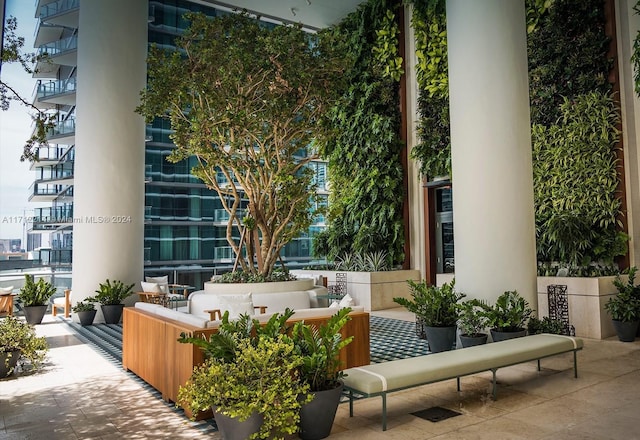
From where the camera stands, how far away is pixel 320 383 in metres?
3.62

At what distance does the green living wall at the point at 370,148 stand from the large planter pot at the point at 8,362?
26.0 feet

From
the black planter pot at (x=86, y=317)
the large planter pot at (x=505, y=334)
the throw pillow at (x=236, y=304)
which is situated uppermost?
the throw pillow at (x=236, y=304)

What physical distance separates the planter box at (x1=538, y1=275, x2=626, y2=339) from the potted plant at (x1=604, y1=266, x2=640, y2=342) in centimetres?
15

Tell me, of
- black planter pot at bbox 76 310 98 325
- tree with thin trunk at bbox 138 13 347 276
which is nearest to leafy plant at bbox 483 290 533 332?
tree with thin trunk at bbox 138 13 347 276

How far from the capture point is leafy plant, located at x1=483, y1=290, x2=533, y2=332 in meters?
5.98

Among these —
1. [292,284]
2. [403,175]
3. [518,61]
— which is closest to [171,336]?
[292,284]

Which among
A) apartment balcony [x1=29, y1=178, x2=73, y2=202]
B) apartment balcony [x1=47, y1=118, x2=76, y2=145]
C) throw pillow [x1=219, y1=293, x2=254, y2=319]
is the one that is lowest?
throw pillow [x1=219, y1=293, x2=254, y2=319]

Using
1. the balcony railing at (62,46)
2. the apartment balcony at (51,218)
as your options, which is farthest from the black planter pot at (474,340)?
the balcony railing at (62,46)

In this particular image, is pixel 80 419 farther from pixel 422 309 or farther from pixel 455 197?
pixel 455 197

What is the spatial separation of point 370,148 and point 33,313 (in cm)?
821

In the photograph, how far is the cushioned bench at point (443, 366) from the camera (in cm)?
374

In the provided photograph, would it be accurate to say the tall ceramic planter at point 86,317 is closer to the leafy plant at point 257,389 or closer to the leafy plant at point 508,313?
the leafy plant at point 257,389

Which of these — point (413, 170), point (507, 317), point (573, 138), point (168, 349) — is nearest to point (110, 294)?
point (168, 349)

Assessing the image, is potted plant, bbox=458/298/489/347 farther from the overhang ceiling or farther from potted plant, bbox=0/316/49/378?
the overhang ceiling
